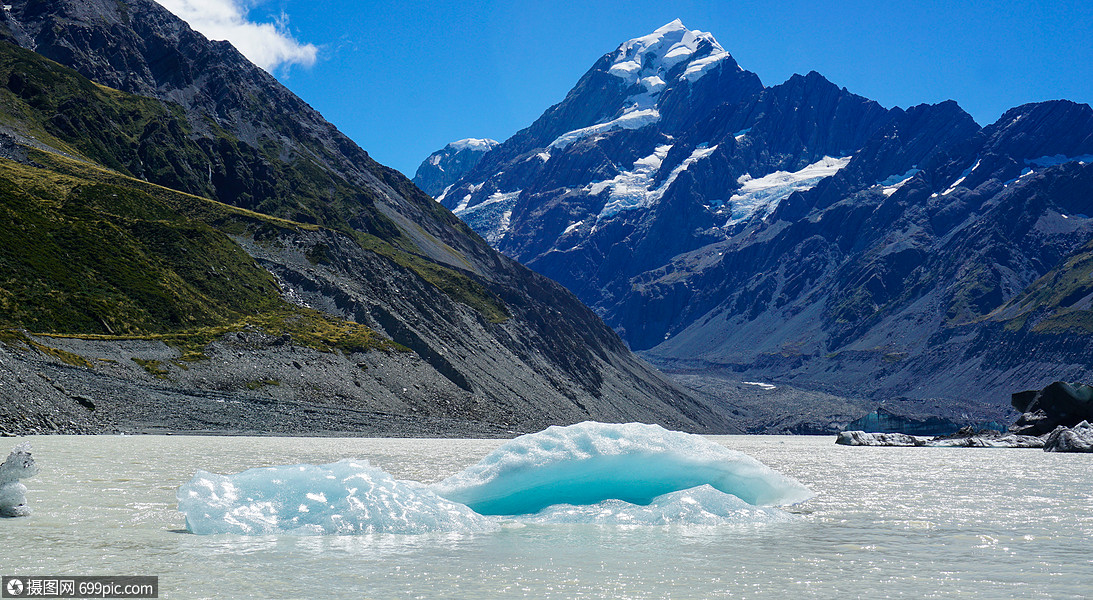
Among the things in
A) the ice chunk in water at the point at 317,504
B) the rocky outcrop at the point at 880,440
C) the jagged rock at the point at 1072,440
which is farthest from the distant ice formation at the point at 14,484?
the rocky outcrop at the point at 880,440

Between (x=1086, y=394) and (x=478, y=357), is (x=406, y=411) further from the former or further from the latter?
(x=1086, y=394)

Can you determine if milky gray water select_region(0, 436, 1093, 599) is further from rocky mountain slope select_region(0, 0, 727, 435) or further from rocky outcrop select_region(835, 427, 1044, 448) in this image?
rocky outcrop select_region(835, 427, 1044, 448)

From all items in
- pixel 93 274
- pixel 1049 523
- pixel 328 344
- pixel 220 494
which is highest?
pixel 93 274

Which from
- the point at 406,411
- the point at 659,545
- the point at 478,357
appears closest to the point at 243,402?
the point at 406,411

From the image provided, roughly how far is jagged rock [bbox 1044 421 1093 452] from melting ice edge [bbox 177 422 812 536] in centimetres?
6585

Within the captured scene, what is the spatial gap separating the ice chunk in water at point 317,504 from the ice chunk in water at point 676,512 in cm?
323

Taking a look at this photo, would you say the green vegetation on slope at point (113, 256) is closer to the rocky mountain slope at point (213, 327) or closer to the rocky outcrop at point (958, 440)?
the rocky mountain slope at point (213, 327)

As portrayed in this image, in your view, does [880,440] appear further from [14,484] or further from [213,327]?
[14,484]

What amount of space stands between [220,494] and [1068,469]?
56.1 m

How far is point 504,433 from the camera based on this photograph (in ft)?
443

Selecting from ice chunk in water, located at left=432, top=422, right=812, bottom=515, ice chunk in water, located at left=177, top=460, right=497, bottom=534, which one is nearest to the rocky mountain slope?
ice chunk in water, located at left=177, top=460, right=497, bottom=534

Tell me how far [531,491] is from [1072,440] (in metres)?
79.0

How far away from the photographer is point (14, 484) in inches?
934

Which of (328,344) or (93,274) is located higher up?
(93,274)
